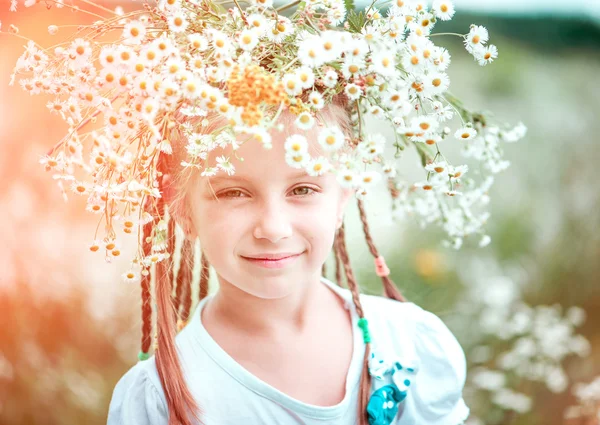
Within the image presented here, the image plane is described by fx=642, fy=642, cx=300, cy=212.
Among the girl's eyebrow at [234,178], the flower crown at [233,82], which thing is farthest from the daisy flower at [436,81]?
the girl's eyebrow at [234,178]

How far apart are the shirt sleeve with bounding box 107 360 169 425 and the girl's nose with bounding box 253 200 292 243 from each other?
308 millimetres

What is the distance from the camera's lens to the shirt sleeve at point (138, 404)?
3.30 ft

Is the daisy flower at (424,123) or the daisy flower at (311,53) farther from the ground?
the daisy flower at (311,53)

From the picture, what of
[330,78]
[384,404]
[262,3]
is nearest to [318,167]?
[330,78]

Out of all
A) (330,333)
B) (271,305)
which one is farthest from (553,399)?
(271,305)

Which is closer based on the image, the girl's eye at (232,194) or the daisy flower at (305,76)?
the daisy flower at (305,76)

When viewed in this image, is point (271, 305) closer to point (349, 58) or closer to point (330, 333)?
point (330, 333)

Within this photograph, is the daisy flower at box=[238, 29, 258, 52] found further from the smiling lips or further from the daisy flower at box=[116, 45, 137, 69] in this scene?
the smiling lips

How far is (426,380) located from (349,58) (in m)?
0.63

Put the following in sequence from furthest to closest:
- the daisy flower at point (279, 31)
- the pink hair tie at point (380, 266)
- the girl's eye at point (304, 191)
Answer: the pink hair tie at point (380, 266), the girl's eye at point (304, 191), the daisy flower at point (279, 31)

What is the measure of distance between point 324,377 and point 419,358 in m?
0.21

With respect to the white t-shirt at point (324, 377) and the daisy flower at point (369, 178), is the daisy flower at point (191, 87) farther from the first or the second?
the white t-shirt at point (324, 377)

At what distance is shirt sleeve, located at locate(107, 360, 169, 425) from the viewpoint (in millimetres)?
1007

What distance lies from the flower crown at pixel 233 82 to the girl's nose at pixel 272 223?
3.4 inches
